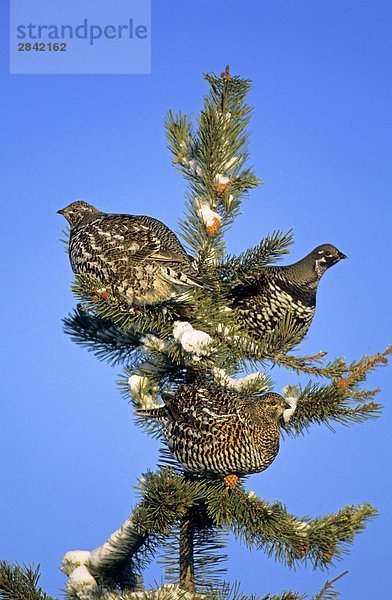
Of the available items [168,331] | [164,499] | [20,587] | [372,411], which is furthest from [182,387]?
[20,587]

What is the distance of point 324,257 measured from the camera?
653 cm

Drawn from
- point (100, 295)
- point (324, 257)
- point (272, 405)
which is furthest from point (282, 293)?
point (100, 295)

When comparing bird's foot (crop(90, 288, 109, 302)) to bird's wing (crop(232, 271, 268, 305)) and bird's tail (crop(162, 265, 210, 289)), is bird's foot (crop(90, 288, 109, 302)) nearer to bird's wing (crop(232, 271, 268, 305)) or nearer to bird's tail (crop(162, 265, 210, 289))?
bird's tail (crop(162, 265, 210, 289))

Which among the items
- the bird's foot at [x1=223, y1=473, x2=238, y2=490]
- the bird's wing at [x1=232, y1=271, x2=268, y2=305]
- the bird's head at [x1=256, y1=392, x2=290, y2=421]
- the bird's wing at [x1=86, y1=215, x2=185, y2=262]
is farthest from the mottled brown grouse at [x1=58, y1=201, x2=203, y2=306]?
the bird's foot at [x1=223, y1=473, x2=238, y2=490]

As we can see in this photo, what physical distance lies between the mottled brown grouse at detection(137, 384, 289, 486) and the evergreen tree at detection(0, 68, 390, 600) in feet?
0.38

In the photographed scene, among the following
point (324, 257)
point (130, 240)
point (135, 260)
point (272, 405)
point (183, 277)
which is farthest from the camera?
point (324, 257)

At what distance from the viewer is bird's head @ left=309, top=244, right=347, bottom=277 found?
6504 millimetres

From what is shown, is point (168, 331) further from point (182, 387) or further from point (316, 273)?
point (316, 273)

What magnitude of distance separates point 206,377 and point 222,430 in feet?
1.88

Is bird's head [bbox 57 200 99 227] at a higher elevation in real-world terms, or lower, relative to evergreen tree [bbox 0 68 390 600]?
higher

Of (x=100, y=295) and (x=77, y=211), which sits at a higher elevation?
(x=77, y=211)

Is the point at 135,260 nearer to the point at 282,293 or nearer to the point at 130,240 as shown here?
the point at 130,240

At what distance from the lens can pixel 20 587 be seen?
503 centimetres

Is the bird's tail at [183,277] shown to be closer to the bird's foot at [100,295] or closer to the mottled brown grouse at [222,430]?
the bird's foot at [100,295]
